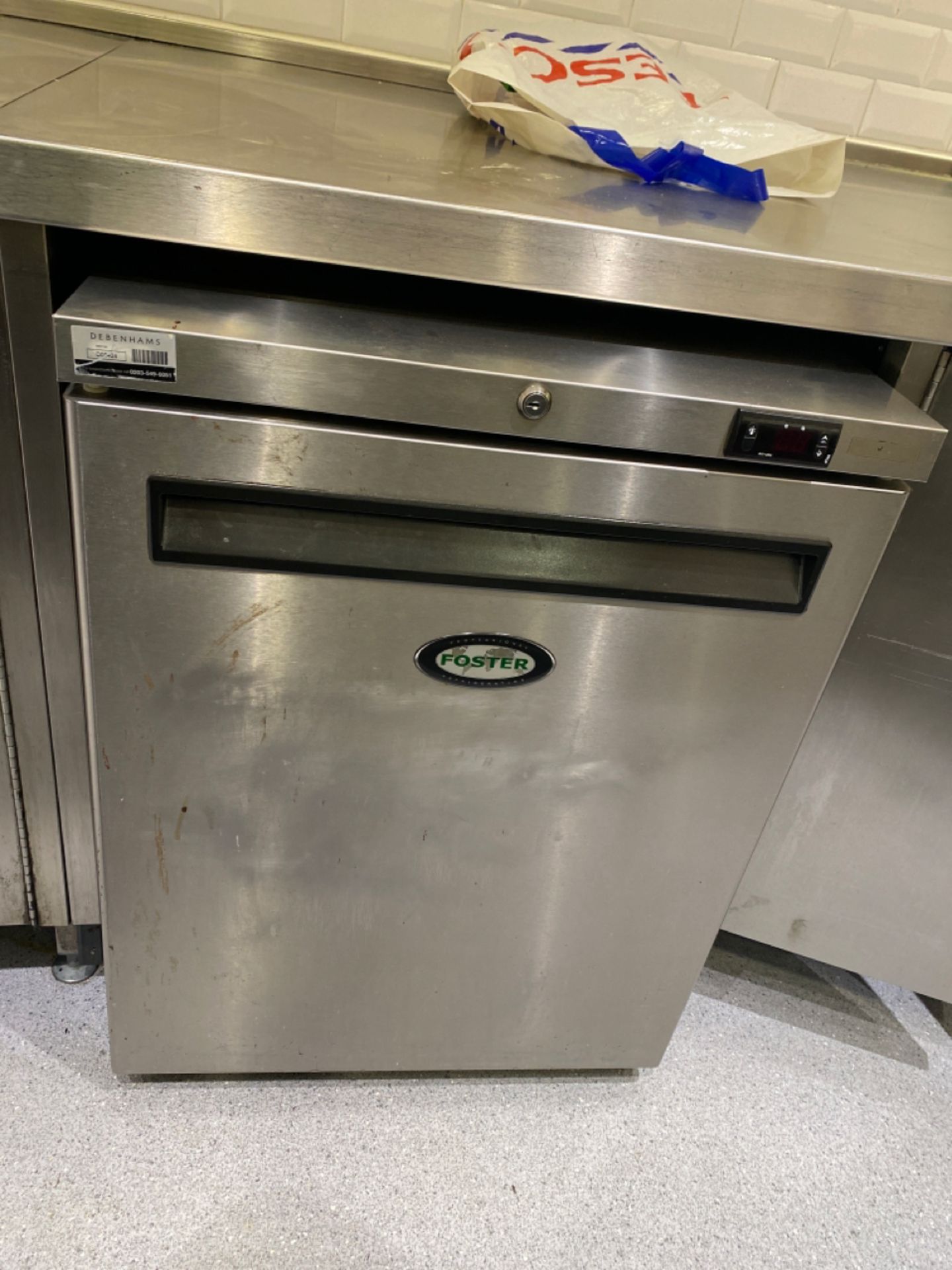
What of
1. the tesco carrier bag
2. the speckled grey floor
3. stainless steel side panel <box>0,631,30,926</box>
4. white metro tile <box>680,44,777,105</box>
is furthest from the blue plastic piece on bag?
the speckled grey floor

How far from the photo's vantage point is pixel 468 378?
0.72 metres

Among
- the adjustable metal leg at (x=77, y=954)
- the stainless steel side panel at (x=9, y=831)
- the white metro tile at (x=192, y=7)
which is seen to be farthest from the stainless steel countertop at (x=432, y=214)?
the adjustable metal leg at (x=77, y=954)

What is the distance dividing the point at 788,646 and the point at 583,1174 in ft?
2.31

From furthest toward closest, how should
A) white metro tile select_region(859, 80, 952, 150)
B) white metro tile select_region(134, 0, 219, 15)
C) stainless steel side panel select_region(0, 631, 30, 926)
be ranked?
white metro tile select_region(859, 80, 952, 150)
white metro tile select_region(134, 0, 219, 15)
stainless steel side panel select_region(0, 631, 30, 926)

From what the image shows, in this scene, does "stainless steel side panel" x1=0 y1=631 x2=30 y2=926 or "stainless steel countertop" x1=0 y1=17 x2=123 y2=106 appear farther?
"stainless steel side panel" x1=0 y1=631 x2=30 y2=926

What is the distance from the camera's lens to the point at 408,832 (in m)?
0.95

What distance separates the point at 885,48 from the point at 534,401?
3.04 feet

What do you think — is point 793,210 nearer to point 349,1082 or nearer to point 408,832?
point 408,832

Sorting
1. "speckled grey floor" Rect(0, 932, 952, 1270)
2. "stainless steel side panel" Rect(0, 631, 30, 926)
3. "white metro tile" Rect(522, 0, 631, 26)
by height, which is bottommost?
"speckled grey floor" Rect(0, 932, 952, 1270)

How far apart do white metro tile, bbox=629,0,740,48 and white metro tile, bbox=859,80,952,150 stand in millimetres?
221

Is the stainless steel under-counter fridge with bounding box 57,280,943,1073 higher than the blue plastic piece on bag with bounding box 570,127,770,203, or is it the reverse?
the blue plastic piece on bag with bounding box 570,127,770,203

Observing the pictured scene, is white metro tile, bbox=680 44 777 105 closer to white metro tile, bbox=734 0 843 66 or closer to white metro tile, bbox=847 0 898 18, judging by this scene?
white metro tile, bbox=734 0 843 66

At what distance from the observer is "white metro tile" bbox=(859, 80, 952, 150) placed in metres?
1.28

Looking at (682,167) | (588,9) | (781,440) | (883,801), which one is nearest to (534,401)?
(781,440)
